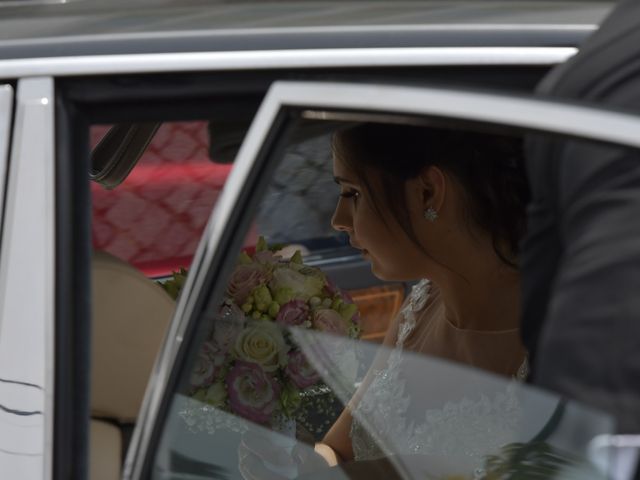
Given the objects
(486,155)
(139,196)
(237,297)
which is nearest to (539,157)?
(486,155)

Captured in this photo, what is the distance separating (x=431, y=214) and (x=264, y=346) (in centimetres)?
37

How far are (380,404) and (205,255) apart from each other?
3.04ft

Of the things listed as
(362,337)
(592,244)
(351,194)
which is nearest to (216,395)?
(351,194)

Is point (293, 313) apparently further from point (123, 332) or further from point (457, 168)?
point (123, 332)

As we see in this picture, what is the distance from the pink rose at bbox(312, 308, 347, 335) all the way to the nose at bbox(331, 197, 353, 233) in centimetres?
15

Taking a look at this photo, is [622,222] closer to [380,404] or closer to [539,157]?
[539,157]

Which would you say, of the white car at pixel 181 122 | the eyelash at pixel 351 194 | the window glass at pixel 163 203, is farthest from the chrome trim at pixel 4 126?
the eyelash at pixel 351 194

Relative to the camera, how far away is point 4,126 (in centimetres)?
160

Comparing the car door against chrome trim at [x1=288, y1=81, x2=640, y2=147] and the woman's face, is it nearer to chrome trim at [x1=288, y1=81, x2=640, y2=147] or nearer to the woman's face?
chrome trim at [x1=288, y1=81, x2=640, y2=147]

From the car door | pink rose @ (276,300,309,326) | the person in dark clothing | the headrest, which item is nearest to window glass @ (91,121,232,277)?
the headrest

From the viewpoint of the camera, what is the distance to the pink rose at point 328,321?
2.36 m

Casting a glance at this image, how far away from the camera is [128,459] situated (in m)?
1.62

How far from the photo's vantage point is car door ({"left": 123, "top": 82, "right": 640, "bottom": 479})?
4.35 feet

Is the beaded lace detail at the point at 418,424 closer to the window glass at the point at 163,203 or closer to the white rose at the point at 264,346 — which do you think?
the white rose at the point at 264,346
